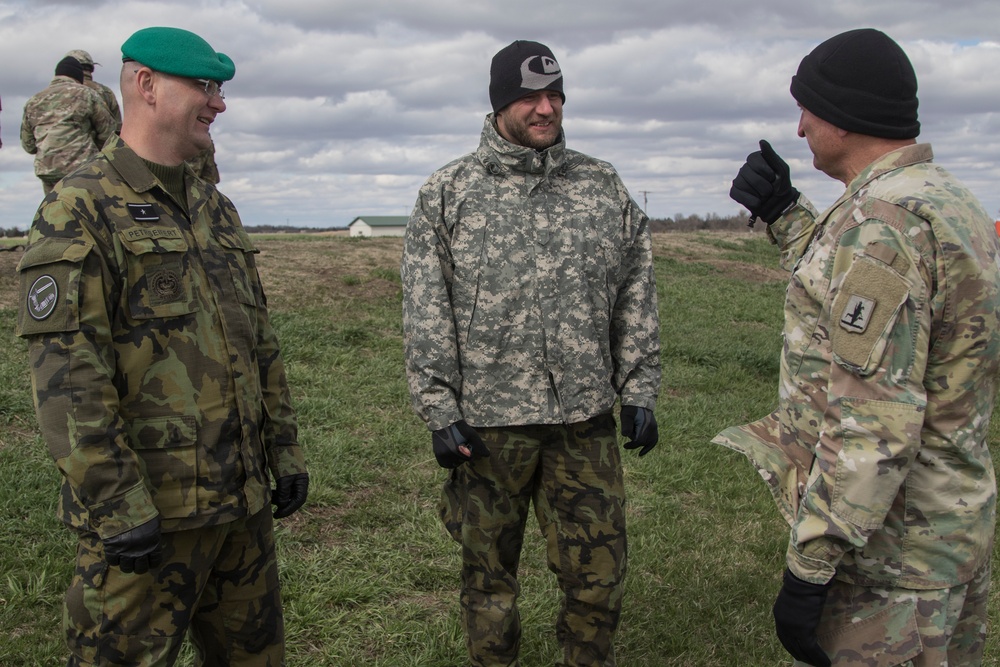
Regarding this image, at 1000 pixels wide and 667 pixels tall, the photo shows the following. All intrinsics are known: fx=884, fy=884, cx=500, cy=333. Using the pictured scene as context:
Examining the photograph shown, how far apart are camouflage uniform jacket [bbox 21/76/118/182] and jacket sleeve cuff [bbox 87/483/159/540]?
597 centimetres

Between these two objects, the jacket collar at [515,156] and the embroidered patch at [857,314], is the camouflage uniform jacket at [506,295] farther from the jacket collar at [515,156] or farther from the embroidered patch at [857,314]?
the embroidered patch at [857,314]

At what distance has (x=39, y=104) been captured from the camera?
7.49 metres

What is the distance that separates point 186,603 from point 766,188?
7.17 ft

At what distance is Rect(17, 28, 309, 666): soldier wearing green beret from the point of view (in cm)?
229

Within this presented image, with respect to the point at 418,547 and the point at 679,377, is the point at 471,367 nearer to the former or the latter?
Result: the point at 418,547

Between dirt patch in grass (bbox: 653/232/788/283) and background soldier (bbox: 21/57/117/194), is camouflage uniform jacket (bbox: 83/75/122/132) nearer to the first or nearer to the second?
background soldier (bbox: 21/57/117/194)

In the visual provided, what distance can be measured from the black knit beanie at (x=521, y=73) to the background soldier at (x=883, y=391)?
3.47 feet

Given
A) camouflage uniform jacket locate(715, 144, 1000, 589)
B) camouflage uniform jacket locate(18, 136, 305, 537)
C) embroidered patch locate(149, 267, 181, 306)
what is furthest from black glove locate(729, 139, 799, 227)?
embroidered patch locate(149, 267, 181, 306)

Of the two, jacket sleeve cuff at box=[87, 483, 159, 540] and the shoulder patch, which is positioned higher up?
the shoulder patch

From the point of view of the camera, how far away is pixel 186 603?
2557 millimetres

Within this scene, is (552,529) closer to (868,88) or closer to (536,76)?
(536,76)

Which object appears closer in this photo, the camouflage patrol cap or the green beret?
the green beret

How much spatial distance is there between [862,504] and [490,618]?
1677mm

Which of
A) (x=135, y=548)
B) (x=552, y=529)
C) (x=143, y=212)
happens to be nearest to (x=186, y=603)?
(x=135, y=548)
